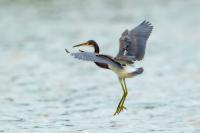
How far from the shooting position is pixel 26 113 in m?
14.3

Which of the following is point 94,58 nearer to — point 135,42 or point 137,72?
point 137,72

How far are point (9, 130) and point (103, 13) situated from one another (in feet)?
51.1

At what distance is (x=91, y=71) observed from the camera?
19047mm

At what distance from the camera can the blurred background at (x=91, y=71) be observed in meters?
13.7

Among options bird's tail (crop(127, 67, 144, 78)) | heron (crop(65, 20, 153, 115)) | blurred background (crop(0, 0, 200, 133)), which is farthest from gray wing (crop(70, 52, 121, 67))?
blurred background (crop(0, 0, 200, 133))

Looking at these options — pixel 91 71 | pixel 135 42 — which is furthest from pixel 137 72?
pixel 91 71

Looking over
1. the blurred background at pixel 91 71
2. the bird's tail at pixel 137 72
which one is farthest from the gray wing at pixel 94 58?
the blurred background at pixel 91 71

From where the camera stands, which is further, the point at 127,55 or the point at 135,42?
the point at 135,42

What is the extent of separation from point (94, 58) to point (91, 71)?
7.56 meters

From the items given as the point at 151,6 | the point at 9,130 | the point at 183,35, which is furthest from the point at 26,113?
the point at 151,6

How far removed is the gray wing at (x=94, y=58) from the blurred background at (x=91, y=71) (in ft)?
3.62

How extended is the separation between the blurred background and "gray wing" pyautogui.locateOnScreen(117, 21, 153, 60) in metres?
1.11

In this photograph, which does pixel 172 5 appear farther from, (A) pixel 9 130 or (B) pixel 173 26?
(A) pixel 9 130

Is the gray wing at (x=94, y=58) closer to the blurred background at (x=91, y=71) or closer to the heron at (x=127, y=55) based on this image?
the heron at (x=127, y=55)
